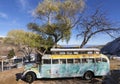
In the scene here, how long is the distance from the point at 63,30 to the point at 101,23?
645cm

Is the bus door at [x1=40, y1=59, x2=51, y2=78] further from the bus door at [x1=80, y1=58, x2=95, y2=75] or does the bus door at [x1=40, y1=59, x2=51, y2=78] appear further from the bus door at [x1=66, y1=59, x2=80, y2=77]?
the bus door at [x1=80, y1=58, x2=95, y2=75]

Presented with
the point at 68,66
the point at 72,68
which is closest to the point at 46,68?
the point at 68,66

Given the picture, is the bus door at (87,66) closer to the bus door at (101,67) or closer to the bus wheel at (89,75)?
the bus wheel at (89,75)

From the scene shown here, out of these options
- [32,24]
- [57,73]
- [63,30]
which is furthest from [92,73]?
[32,24]

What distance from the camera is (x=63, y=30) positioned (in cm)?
3094

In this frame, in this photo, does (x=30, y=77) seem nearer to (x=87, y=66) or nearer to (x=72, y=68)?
(x=72, y=68)

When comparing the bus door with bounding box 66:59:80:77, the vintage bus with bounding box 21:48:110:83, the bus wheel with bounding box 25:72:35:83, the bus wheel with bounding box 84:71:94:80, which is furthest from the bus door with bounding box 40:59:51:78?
the bus wheel with bounding box 84:71:94:80

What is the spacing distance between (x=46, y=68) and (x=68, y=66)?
239 cm

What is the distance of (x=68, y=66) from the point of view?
2014 cm

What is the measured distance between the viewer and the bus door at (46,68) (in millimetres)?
19781

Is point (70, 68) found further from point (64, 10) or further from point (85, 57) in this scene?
point (64, 10)

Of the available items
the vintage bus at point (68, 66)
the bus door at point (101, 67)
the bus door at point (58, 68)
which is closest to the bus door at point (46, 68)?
the vintage bus at point (68, 66)

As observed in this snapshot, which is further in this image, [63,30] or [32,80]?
[63,30]

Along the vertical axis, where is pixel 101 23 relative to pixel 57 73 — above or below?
above
